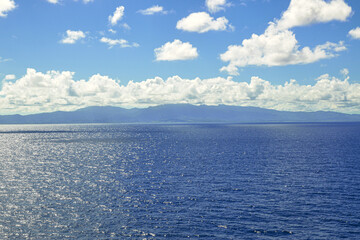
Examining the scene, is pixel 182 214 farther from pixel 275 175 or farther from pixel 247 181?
pixel 275 175

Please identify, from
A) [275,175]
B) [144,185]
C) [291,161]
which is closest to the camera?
[144,185]

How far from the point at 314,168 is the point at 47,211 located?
7422cm

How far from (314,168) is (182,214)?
56.6m

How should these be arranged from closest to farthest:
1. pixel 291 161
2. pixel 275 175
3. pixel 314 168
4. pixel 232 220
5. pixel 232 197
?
1. pixel 232 220
2. pixel 232 197
3. pixel 275 175
4. pixel 314 168
5. pixel 291 161

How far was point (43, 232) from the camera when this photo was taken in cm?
4169

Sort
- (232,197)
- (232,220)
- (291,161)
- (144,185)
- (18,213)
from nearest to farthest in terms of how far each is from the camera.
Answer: (232,220)
(18,213)
(232,197)
(144,185)
(291,161)

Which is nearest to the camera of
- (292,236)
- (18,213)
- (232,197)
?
(292,236)

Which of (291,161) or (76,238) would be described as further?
(291,161)

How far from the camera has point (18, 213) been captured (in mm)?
49000

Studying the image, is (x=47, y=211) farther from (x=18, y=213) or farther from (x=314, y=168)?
(x=314, y=168)

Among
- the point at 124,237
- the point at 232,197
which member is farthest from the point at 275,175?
the point at 124,237

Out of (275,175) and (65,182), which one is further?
(275,175)

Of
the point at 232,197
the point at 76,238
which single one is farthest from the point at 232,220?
the point at 76,238

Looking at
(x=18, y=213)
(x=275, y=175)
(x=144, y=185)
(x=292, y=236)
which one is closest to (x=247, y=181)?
(x=275, y=175)
